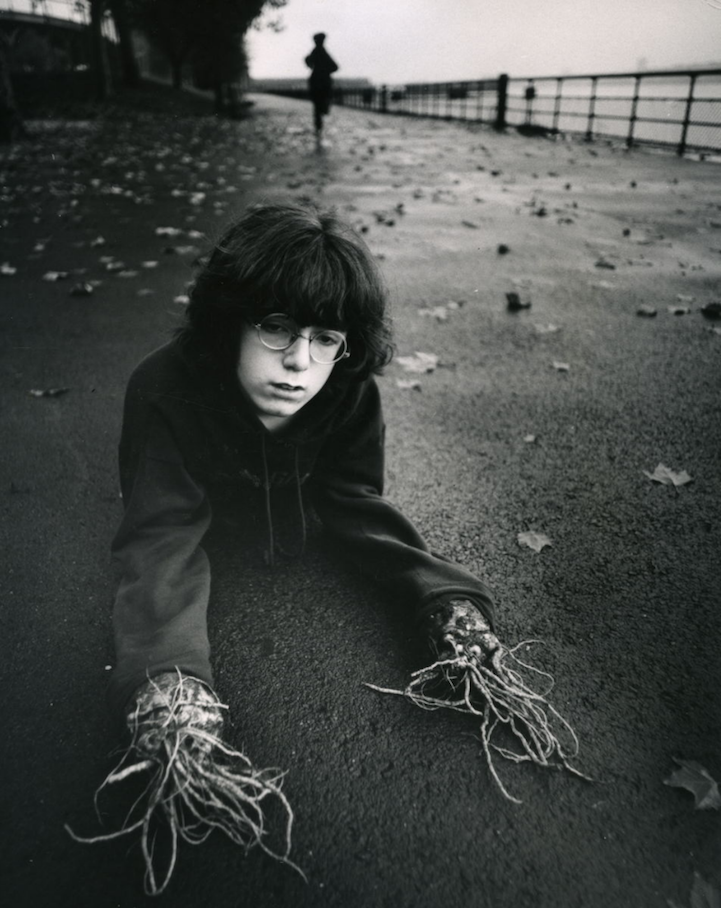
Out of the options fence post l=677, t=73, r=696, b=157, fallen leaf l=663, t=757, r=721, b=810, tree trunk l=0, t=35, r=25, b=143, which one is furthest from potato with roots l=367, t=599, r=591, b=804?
tree trunk l=0, t=35, r=25, b=143

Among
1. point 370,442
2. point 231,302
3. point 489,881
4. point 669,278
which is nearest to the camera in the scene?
point 489,881

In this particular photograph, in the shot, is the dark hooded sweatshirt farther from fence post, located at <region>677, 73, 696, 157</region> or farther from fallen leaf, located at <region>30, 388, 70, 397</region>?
fence post, located at <region>677, 73, 696, 157</region>

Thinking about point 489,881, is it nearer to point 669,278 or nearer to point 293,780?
point 293,780

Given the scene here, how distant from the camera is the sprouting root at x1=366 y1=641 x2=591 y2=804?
5.54 feet

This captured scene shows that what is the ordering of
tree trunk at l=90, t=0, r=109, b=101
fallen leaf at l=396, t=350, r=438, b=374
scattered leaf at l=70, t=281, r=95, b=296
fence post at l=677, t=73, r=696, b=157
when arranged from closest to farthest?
fallen leaf at l=396, t=350, r=438, b=374 < scattered leaf at l=70, t=281, r=95, b=296 < fence post at l=677, t=73, r=696, b=157 < tree trunk at l=90, t=0, r=109, b=101

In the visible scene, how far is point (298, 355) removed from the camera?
1.77 m

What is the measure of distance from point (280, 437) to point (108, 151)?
41.9 ft

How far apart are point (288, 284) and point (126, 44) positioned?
32642 millimetres

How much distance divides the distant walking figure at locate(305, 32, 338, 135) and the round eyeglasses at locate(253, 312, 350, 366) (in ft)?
50.4

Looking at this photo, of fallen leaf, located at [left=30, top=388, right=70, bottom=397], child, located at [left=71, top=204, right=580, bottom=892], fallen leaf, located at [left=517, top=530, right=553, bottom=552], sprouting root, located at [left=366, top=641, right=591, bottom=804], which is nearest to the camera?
child, located at [left=71, top=204, right=580, bottom=892]

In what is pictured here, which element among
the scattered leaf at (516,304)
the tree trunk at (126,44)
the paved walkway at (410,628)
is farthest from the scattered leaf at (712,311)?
the tree trunk at (126,44)

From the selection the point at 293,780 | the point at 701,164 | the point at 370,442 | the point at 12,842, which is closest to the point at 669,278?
the point at 370,442

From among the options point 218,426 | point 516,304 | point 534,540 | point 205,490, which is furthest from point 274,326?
point 516,304

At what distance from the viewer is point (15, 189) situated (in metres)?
8.81
